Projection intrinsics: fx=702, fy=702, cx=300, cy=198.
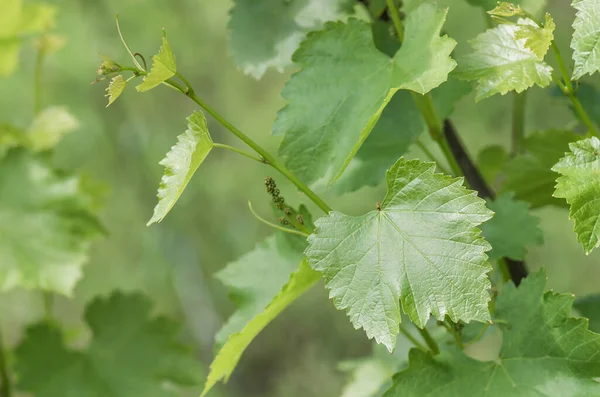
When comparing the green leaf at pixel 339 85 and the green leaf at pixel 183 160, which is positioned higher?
the green leaf at pixel 183 160

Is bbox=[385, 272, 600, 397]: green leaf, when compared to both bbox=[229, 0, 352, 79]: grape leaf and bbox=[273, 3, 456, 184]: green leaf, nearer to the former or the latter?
bbox=[273, 3, 456, 184]: green leaf

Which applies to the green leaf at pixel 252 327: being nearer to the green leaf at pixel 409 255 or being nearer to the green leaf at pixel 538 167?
the green leaf at pixel 409 255

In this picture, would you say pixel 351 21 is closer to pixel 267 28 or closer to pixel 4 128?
pixel 267 28

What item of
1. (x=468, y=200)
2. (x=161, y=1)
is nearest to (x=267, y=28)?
(x=468, y=200)

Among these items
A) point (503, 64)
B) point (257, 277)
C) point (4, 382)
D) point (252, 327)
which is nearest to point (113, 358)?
point (4, 382)

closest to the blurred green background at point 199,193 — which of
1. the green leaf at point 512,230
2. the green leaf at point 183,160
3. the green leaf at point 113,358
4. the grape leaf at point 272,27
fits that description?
the green leaf at point 113,358

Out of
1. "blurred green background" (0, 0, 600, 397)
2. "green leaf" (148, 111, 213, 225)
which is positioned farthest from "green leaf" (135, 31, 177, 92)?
"blurred green background" (0, 0, 600, 397)

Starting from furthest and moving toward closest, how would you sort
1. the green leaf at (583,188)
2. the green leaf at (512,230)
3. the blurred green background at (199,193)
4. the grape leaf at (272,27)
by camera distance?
the blurred green background at (199,193), the grape leaf at (272,27), the green leaf at (512,230), the green leaf at (583,188)
